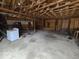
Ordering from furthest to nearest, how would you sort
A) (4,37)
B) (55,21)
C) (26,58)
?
(55,21), (4,37), (26,58)

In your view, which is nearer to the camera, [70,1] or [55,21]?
[70,1]

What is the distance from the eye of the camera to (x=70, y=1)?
2.57m

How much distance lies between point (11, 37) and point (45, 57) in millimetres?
2692

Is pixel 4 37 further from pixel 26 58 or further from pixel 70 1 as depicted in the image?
pixel 70 1

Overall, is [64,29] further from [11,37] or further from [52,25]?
[11,37]

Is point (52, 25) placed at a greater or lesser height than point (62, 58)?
greater

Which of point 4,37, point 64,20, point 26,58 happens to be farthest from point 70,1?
point 64,20

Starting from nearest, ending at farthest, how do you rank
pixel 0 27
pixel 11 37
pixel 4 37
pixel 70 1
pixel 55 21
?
pixel 70 1
pixel 11 37
pixel 4 37
pixel 0 27
pixel 55 21

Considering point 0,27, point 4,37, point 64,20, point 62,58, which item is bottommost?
point 62,58

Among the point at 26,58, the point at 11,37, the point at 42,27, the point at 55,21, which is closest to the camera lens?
the point at 26,58

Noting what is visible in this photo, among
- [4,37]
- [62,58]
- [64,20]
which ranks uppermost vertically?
[64,20]

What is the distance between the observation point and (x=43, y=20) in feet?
32.0

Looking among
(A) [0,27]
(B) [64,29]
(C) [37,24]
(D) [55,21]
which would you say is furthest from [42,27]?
(A) [0,27]

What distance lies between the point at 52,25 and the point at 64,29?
143cm
